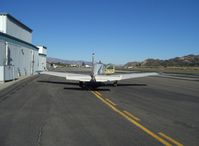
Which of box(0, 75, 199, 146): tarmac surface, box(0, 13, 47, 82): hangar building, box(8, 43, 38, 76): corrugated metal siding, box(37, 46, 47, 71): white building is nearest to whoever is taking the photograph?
box(0, 75, 199, 146): tarmac surface

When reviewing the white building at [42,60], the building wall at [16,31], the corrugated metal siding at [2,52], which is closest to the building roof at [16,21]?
the building wall at [16,31]

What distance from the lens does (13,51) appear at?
36500 millimetres

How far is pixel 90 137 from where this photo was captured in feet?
25.0

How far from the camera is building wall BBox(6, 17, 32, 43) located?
48219mm

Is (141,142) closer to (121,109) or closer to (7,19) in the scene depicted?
(121,109)

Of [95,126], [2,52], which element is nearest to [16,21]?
[2,52]

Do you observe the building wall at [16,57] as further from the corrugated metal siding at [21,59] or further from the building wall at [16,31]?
the building wall at [16,31]

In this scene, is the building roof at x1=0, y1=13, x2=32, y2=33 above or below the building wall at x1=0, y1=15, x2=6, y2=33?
above

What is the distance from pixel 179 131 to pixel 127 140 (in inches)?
78.8

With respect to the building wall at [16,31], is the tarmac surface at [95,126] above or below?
below

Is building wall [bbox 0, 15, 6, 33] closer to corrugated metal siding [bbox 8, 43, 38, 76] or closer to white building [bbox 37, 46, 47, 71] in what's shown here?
corrugated metal siding [bbox 8, 43, 38, 76]

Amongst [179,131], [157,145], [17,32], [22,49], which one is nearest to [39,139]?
[157,145]

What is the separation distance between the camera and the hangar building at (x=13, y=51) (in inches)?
1217

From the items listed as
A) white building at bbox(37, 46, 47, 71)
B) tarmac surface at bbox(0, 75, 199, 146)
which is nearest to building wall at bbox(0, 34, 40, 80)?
white building at bbox(37, 46, 47, 71)
